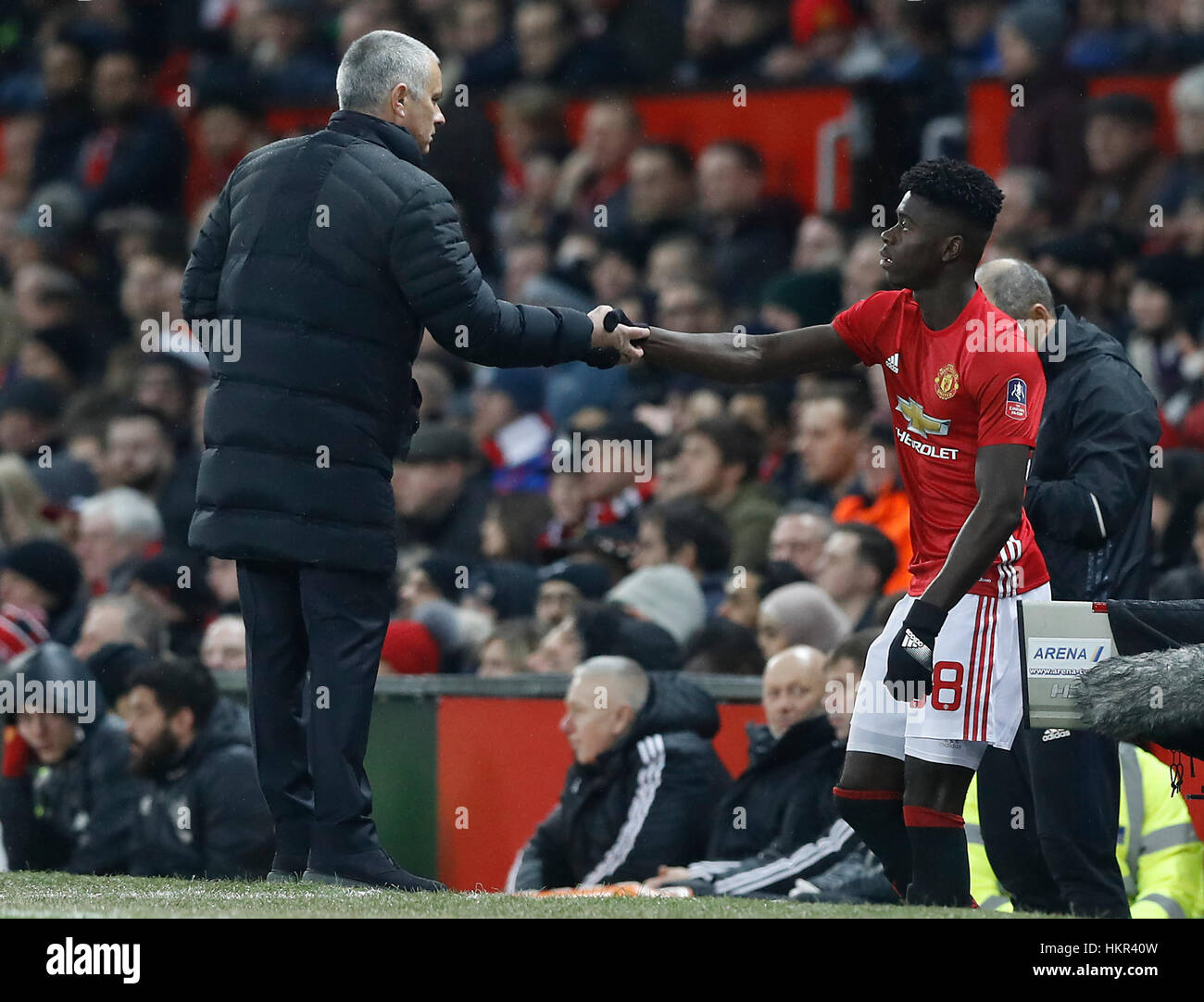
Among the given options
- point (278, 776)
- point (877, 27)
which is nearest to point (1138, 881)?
point (278, 776)

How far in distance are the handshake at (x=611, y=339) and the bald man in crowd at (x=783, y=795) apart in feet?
5.17

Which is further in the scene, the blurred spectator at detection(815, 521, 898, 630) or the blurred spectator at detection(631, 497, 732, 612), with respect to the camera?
the blurred spectator at detection(631, 497, 732, 612)

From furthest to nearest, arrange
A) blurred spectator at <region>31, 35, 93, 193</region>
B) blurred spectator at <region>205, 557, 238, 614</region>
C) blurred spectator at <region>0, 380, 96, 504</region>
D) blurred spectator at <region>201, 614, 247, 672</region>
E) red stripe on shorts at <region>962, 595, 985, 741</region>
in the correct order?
blurred spectator at <region>31, 35, 93, 193</region> → blurred spectator at <region>0, 380, 96, 504</region> → blurred spectator at <region>205, 557, 238, 614</region> → blurred spectator at <region>201, 614, 247, 672</region> → red stripe on shorts at <region>962, 595, 985, 741</region>

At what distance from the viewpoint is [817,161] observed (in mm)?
11789

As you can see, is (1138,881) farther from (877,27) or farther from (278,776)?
(877,27)

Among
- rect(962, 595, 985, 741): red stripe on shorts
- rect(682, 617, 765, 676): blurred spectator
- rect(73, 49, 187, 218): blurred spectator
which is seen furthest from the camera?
rect(73, 49, 187, 218): blurred spectator

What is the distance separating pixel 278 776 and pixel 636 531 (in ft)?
12.9

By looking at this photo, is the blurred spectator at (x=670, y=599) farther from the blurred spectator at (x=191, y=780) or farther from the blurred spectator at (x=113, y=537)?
the blurred spectator at (x=113, y=537)

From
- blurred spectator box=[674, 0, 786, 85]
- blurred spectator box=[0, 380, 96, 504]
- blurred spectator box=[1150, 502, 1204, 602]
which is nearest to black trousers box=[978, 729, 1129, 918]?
blurred spectator box=[1150, 502, 1204, 602]

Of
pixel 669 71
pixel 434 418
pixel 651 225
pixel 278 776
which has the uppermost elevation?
pixel 669 71

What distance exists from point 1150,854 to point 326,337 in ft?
9.98

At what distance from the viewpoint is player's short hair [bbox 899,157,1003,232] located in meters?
5.37

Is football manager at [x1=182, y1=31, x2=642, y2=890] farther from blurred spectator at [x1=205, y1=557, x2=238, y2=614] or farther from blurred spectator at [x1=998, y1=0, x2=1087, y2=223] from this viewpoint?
blurred spectator at [x1=998, y1=0, x2=1087, y2=223]

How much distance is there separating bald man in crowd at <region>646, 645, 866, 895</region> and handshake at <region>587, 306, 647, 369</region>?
1.57m
